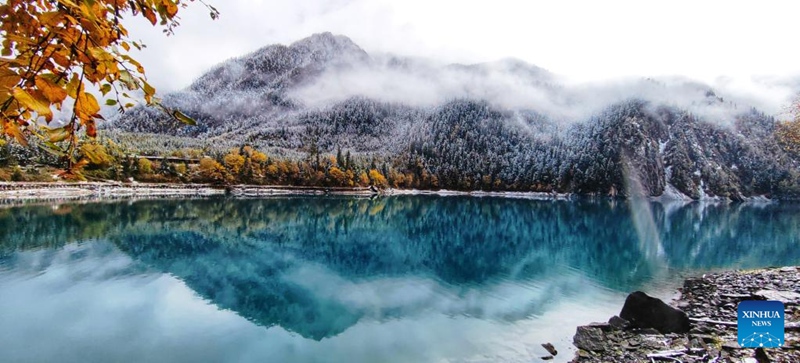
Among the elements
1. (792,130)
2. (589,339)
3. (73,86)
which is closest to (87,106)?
(73,86)

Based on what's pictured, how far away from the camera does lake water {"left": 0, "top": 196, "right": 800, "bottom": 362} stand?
15.7 metres

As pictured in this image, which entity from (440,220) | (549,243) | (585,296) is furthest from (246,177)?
(585,296)

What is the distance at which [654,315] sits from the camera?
599 inches

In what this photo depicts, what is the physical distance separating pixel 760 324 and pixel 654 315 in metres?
10.9

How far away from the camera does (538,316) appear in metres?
18.8

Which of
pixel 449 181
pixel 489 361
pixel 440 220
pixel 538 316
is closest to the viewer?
pixel 489 361

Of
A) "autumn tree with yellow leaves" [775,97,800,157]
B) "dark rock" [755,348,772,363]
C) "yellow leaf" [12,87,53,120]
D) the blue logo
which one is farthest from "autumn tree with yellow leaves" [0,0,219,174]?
"autumn tree with yellow leaves" [775,97,800,157]

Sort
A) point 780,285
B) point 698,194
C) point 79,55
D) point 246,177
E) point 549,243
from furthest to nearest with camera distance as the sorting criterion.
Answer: point 698,194 < point 246,177 < point 549,243 < point 780,285 < point 79,55

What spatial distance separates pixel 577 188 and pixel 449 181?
5845cm

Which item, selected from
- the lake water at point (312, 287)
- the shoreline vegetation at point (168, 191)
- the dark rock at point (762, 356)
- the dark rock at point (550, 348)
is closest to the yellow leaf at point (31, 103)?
the dark rock at point (762, 356)

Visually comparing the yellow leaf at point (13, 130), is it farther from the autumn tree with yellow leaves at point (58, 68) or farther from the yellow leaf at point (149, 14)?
the yellow leaf at point (149, 14)

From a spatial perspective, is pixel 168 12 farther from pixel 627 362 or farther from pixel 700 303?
pixel 700 303

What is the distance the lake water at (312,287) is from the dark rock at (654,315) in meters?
2.40

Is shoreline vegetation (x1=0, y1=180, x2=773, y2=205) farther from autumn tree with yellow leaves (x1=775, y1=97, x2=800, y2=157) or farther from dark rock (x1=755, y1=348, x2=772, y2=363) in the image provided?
autumn tree with yellow leaves (x1=775, y1=97, x2=800, y2=157)
